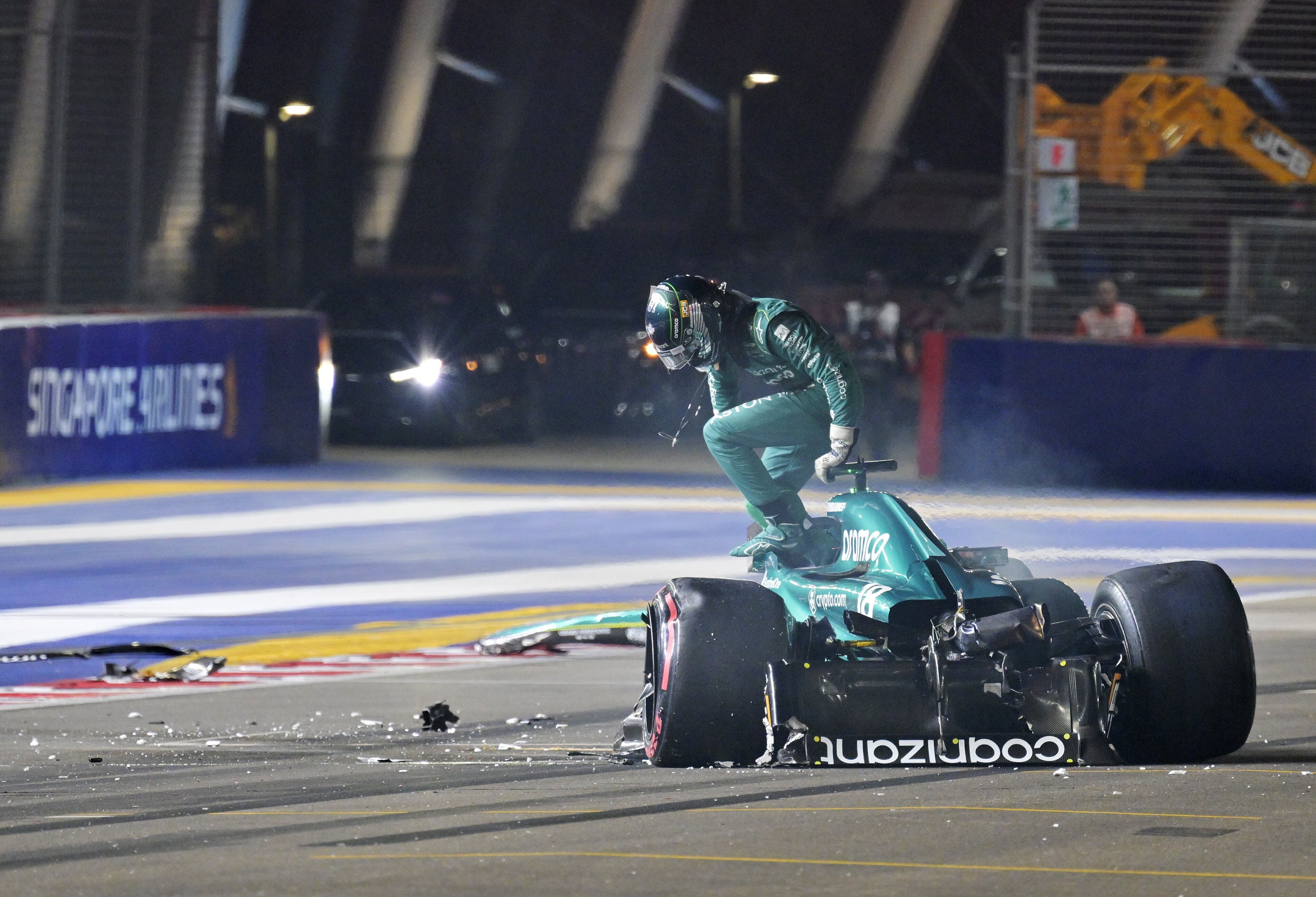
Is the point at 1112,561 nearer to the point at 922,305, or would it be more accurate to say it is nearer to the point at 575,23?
the point at 922,305

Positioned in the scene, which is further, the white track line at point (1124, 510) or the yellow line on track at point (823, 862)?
the white track line at point (1124, 510)

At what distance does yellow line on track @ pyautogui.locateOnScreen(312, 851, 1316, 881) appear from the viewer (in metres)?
5.70

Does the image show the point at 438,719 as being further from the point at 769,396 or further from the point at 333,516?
the point at 333,516

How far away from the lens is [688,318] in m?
8.38

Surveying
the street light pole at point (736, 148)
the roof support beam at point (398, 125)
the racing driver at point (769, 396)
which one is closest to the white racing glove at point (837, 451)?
the racing driver at point (769, 396)

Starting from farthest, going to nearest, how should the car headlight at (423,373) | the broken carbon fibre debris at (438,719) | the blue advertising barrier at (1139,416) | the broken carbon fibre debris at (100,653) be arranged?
the car headlight at (423,373) → the blue advertising barrier at (1139,416) → the broken carbon fibre debris at (100,653) → the broken carbon fibre debris at (438,719)

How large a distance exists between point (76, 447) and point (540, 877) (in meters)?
13.1

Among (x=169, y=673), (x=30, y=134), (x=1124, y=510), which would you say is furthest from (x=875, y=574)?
(x=30, y=134)

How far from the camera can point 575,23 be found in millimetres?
36844

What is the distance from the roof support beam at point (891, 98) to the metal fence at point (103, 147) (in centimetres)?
1824

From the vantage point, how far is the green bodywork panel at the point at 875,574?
23.8ft

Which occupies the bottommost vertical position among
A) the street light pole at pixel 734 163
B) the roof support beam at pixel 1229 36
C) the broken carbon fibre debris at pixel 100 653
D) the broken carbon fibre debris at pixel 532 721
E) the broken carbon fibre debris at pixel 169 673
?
the broken carbon fibre debris at pixel 532 721

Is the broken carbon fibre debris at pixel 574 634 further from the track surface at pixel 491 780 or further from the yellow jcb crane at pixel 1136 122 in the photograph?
the yellow jcb crane at pixel 1136 122

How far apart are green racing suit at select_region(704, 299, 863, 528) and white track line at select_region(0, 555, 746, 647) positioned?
3.54m
